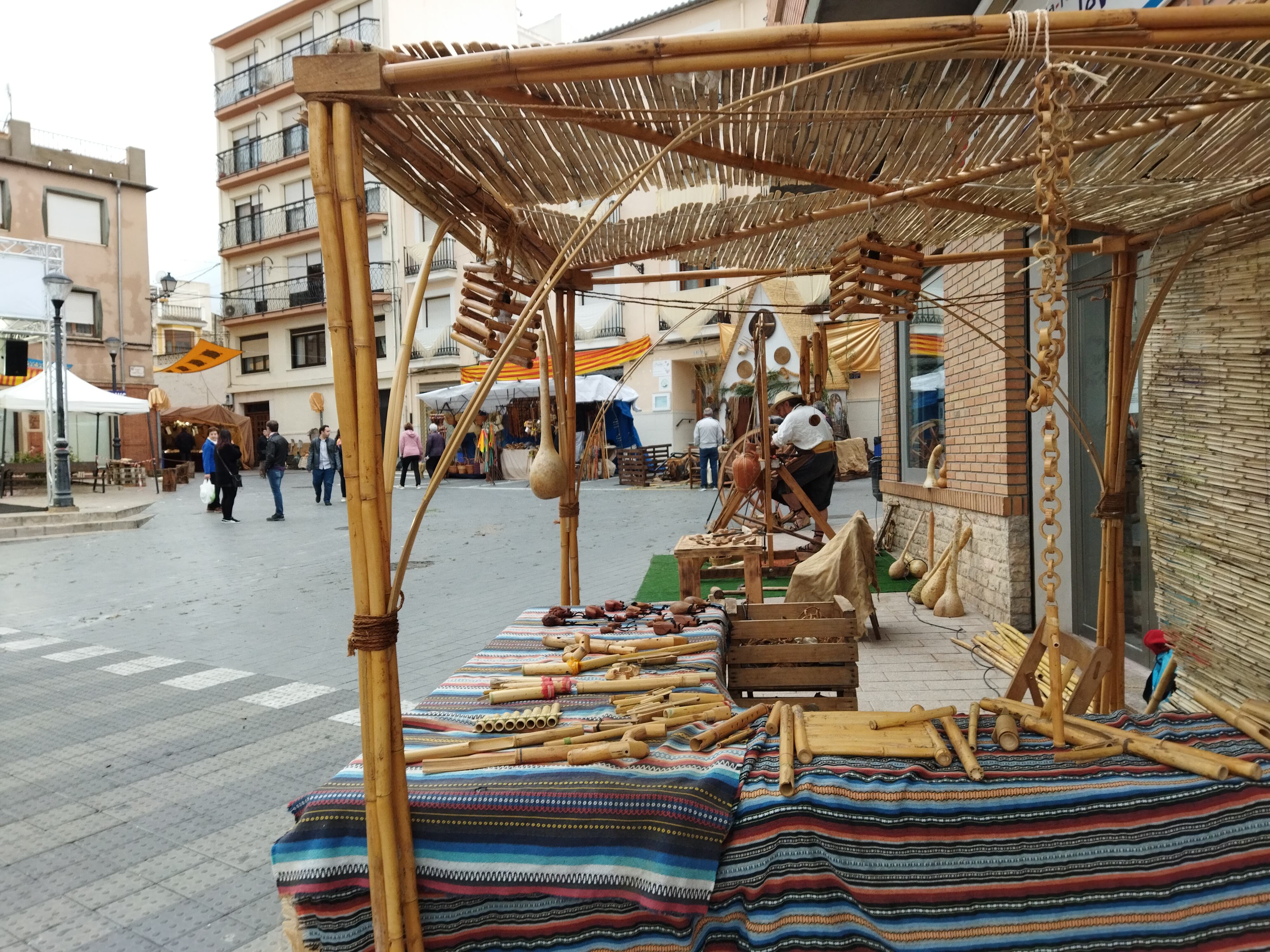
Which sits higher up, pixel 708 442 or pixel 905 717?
pixel 708 442

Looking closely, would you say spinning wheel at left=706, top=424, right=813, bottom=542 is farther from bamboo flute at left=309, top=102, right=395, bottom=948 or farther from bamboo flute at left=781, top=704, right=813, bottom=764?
bamboo flute at left=309, top=102, right=395, bottom=948

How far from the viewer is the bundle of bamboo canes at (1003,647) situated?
5250 mm

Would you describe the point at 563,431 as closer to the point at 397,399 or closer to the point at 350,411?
the point at 397,399

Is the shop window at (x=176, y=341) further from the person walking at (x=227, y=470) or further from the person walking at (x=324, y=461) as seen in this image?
the person walking at (x=227, y=470)

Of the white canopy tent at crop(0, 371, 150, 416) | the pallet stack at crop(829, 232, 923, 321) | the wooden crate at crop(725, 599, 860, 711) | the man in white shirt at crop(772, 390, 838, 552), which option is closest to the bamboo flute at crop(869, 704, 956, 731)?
the wooden crate at crop(725, 599, 860, 711)

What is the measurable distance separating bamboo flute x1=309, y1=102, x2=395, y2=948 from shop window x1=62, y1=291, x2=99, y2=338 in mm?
32074

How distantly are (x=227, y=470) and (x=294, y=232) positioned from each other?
71.3 feet

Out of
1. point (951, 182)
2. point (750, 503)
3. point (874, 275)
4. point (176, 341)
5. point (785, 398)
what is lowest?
point (750, 503)

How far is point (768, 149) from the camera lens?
3064 mm

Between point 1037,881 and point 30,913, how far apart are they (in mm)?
3376

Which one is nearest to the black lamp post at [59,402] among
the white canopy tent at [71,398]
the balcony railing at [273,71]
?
the white canopy tent at [71,398]

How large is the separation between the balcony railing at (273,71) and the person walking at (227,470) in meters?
21.1

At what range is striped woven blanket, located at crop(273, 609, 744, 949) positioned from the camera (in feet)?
7.07

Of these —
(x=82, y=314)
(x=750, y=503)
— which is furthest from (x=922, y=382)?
(x=82, y=314)
